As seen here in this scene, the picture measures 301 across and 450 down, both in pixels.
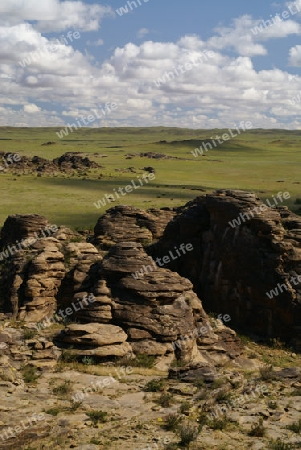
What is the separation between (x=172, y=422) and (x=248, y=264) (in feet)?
44.1

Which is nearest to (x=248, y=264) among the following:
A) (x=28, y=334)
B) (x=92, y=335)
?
(x=92, y=335)

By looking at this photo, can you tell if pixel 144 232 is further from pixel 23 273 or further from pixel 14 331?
pixel 14 331

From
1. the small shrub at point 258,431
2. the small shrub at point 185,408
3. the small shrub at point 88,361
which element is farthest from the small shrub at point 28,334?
the small shrub at point 258,431

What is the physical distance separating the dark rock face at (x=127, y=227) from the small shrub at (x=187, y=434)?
19.6 metres

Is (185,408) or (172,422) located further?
(185,408)

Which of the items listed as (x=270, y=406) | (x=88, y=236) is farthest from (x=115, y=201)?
(x=270, y=406)

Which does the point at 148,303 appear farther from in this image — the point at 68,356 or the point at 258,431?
the point at 258,431

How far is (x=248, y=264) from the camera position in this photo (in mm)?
25000

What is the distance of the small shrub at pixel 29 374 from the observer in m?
15.9

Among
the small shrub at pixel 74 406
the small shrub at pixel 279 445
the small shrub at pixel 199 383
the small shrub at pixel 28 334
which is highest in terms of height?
the small shrub at pixel 28 334

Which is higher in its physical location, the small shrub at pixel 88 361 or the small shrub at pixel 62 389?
the small shrub at pixel 88 361

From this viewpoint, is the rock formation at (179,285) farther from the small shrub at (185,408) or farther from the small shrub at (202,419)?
the small shrub at (202,419)

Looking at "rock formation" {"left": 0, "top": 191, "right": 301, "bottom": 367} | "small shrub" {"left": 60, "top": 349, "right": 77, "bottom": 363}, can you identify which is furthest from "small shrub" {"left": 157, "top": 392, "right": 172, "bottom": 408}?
"small shrub" {"left": 60, "top": 349, "right": 77, "bottom": 363}

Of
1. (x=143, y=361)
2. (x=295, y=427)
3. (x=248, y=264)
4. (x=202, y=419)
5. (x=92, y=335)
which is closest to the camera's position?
(x=295, y=427)
